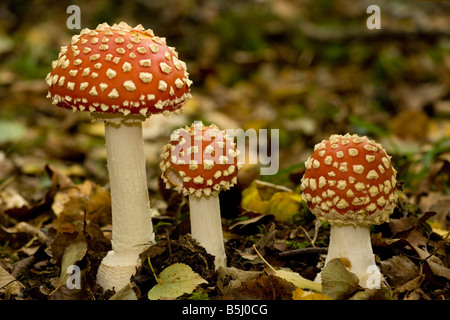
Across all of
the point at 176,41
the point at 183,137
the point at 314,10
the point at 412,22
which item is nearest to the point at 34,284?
the point at 183,137

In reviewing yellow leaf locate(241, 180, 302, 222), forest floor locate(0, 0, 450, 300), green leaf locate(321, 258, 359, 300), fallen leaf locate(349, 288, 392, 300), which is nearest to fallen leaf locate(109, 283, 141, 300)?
forest floor locate(0, 0, 450, 300)

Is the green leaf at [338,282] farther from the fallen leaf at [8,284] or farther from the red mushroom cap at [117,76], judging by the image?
the fallen leaf at [8,284]

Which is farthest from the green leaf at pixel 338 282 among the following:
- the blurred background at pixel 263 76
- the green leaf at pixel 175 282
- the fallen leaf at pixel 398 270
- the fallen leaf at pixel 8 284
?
the blurred background at pixel 263 76

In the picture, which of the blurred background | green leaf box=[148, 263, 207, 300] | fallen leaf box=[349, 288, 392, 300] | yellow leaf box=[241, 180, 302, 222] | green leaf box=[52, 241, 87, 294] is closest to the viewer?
fallen leaf box=[349, 288, 392, 300]

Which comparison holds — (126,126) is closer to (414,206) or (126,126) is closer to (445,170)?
(414,206)

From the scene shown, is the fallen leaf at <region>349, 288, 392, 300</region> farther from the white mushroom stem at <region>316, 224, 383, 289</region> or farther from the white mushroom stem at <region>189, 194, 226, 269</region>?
the white mushroom stem at <region>189, 194, 226, 269</region>

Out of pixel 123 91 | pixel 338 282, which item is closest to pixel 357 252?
pixel 338 282

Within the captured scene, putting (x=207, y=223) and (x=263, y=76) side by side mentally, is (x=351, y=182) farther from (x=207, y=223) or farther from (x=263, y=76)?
(x=263, y=76)
